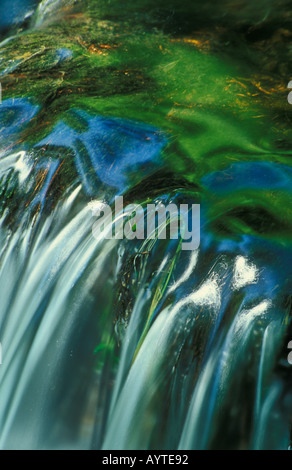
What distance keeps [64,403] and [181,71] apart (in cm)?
147

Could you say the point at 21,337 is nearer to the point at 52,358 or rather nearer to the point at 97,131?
the point at 52,358

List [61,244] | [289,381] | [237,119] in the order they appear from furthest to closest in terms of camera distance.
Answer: [237,119], [61,244], [289,381]

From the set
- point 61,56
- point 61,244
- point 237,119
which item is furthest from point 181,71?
point 61,244

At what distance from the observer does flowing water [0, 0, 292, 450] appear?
1505 mm

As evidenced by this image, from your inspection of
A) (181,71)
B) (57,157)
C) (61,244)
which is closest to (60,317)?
(61,244)

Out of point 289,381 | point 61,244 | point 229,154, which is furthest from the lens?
point 229,154

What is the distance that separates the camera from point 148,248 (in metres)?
1.73

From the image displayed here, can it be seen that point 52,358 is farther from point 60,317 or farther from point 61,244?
point 61,244

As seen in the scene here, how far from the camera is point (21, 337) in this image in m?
1.73

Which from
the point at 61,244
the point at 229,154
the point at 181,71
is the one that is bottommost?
the point at 61,244

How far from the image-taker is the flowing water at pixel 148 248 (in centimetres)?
150

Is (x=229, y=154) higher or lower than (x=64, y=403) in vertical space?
higher

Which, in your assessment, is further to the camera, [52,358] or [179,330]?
[52,358]

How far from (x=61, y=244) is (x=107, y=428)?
595 mm
